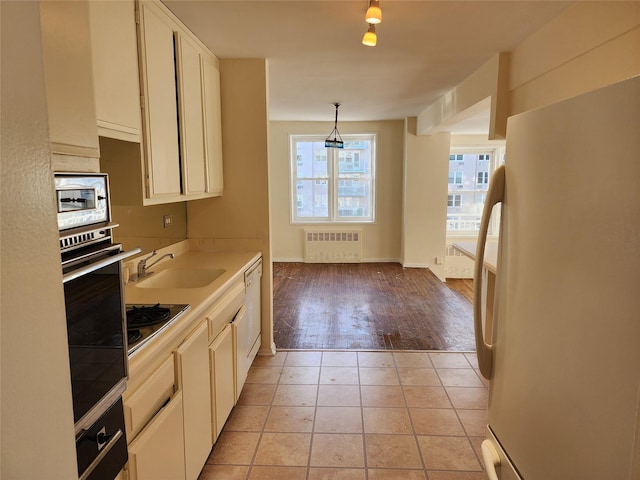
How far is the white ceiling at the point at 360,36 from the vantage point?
2.28 meters

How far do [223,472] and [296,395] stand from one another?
853 millimetres

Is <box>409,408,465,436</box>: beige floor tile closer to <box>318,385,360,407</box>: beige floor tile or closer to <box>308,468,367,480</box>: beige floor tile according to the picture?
<box>318,385,360,407</box>: beige floor tile

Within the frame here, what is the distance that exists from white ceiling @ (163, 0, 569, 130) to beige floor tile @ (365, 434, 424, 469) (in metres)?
2.50

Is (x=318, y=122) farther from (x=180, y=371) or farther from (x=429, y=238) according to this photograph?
(x=180, y=371)

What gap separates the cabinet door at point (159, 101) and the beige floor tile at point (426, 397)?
2.10 metres

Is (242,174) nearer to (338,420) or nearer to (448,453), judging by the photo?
(338,420)

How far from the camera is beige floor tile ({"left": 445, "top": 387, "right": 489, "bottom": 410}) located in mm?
2775

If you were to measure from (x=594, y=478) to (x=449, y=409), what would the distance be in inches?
85.4

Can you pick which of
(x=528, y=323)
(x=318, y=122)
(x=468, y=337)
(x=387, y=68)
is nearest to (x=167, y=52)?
(x=387, y=68)

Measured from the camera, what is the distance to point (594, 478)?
728 mm

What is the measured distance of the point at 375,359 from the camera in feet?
11.5

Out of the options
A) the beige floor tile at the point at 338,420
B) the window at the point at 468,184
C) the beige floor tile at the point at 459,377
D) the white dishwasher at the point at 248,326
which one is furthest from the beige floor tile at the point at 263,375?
the window at the point at 468,184

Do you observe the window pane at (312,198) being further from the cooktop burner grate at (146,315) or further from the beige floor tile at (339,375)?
the cooktop burner grate at (146,315)

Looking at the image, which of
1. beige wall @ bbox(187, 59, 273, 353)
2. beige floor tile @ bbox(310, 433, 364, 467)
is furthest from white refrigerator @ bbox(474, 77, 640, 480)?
beige wall @ bbox(187, 59, 273, 353)
